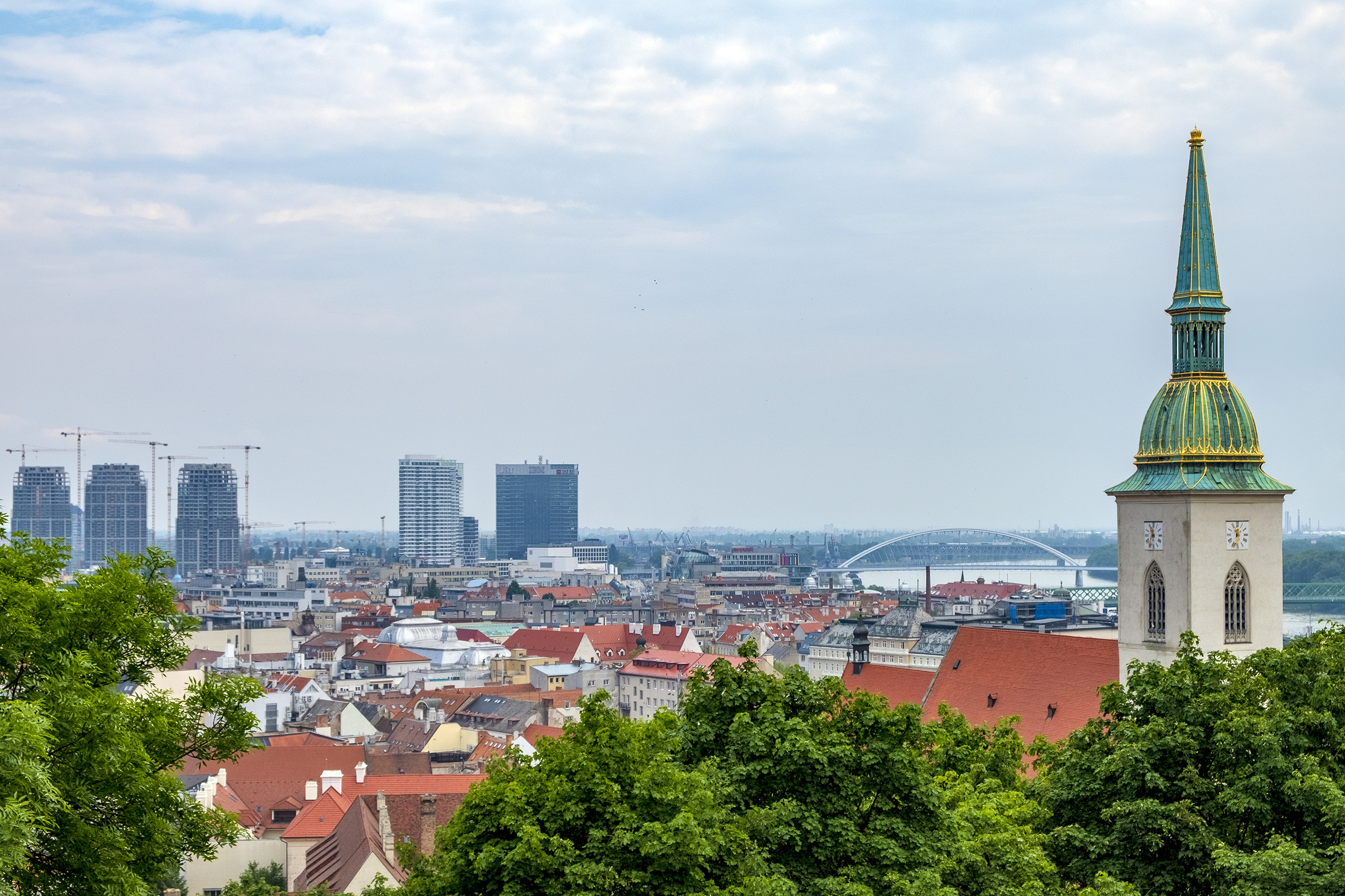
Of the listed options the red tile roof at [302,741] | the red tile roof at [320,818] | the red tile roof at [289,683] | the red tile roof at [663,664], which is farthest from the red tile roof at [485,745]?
the red tile roof at [663,664]

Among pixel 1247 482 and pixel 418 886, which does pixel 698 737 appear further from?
pixel 1247 482

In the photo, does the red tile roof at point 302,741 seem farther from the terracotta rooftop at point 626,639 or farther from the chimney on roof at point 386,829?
the terracotta rooftop at point 626,639

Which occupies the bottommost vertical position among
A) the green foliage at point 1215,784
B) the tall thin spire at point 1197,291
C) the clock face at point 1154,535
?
the green foliage at point 1215,784

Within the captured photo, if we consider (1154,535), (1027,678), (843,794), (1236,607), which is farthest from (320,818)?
(843,794)

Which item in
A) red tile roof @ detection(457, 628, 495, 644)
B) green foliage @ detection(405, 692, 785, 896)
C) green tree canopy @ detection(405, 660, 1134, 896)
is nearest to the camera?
green foliage @ detection(405, 692, 785, 896)

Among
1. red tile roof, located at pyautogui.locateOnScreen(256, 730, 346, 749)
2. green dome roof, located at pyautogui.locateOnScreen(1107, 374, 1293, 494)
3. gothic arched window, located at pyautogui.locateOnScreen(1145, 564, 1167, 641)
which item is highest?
green dome roof, located at pyautogui.locateOnScreen(1107, 374, 1293, 494)

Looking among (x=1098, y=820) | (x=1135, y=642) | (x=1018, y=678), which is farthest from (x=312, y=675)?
(x=1098, y=820)

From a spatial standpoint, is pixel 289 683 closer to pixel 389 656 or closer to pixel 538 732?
pixel 389 656

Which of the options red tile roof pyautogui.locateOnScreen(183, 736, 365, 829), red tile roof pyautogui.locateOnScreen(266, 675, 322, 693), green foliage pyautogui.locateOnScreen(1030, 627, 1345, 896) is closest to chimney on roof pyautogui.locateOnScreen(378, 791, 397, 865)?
red tile roof pyautogui.locateOnScreen(183, 736, 365, 829)

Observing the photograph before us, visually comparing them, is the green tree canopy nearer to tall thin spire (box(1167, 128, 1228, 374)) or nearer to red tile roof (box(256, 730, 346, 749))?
tall thin spire (box(1167, 128, 1228, 374))
